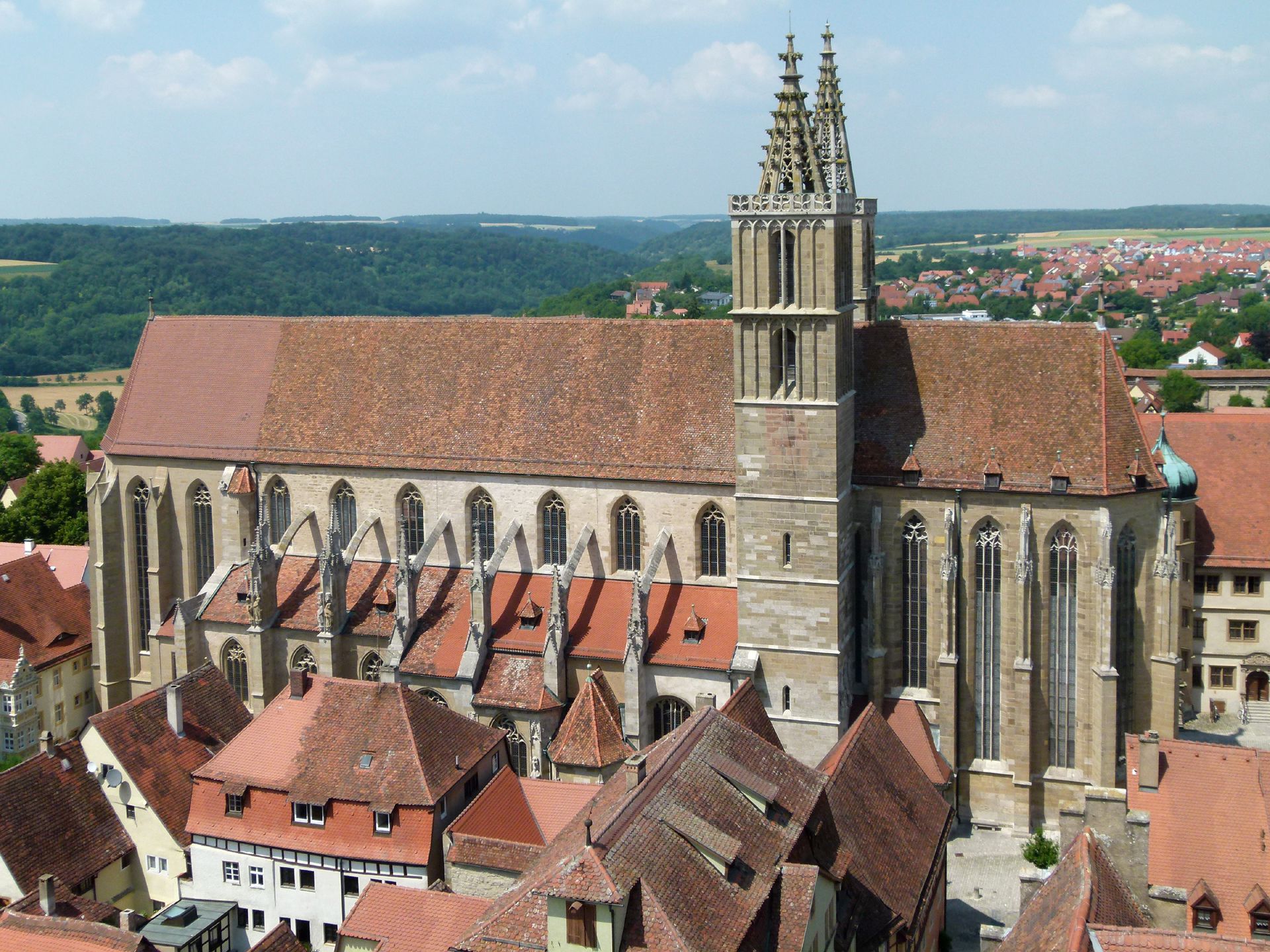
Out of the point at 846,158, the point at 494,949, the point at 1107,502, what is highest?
the point at 846,158

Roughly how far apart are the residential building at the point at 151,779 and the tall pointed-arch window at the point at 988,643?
26089mm

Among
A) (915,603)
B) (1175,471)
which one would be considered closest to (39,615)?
(915,603)

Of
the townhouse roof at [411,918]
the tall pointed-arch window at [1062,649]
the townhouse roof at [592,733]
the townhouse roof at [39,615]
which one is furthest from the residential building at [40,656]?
the tall pointed-arch window at [1062,649]

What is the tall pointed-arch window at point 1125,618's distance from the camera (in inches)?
1929

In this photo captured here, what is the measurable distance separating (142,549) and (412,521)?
42.0 feet

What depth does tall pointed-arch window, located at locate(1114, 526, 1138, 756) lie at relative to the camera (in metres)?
49.0

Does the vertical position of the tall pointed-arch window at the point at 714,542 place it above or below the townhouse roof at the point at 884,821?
above

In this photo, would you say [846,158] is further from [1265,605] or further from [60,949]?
[60,949]

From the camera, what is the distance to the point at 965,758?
49.7m

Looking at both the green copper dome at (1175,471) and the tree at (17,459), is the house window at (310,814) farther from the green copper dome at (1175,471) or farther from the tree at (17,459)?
the tree at (17,459)

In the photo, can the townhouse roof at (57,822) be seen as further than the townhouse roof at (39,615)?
No

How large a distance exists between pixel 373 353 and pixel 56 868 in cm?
2364

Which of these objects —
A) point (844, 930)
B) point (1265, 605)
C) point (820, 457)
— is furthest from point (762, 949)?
point (1265, 605)

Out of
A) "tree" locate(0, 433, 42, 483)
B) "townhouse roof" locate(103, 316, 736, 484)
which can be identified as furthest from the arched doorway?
"tree" locate(0, 433, 42, 483)
